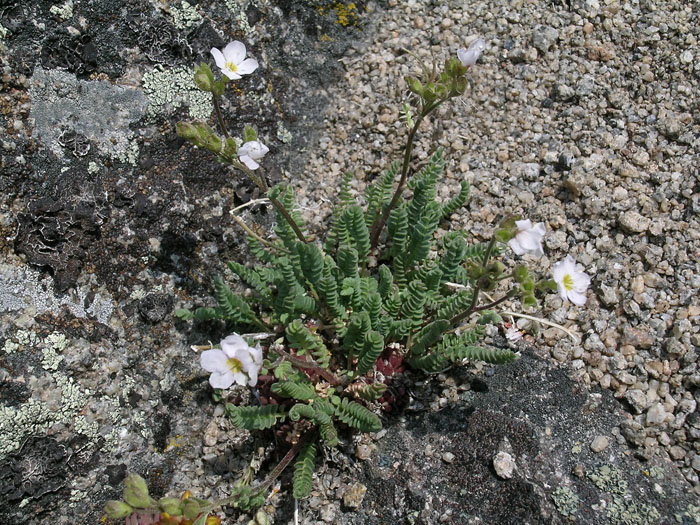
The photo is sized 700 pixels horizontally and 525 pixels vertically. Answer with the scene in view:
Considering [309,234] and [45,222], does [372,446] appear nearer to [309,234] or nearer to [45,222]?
[309,234]

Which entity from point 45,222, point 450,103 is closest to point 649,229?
point 450,103

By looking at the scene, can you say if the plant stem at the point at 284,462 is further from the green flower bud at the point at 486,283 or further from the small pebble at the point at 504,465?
the green flower bud at the point at 486,283

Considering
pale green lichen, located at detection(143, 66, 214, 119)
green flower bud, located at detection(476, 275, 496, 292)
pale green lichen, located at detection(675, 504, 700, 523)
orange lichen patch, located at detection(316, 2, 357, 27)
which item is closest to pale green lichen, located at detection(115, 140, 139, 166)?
pale green lichen, located at detection(143, 66, 214, 119)

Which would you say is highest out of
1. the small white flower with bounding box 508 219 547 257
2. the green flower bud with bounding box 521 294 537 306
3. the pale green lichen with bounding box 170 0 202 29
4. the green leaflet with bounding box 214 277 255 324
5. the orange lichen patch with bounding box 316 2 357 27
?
the pale green lichen with bounding box 170 0 202 29

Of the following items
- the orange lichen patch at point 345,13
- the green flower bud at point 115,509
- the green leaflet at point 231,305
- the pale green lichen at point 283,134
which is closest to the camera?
the green flower bud at point 115,509

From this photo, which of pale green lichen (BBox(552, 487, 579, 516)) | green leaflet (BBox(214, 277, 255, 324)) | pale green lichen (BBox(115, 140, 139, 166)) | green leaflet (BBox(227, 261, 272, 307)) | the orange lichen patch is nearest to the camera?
pale green lichen (BBox(552, 487, 579, 516))

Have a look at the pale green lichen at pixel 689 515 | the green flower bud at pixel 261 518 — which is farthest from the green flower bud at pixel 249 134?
the pale green lichen at pixel 689 515

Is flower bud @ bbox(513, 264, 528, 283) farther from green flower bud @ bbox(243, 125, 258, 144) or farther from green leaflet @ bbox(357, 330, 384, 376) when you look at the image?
green flower bud @ bbox(243, 125, 258, 144)
